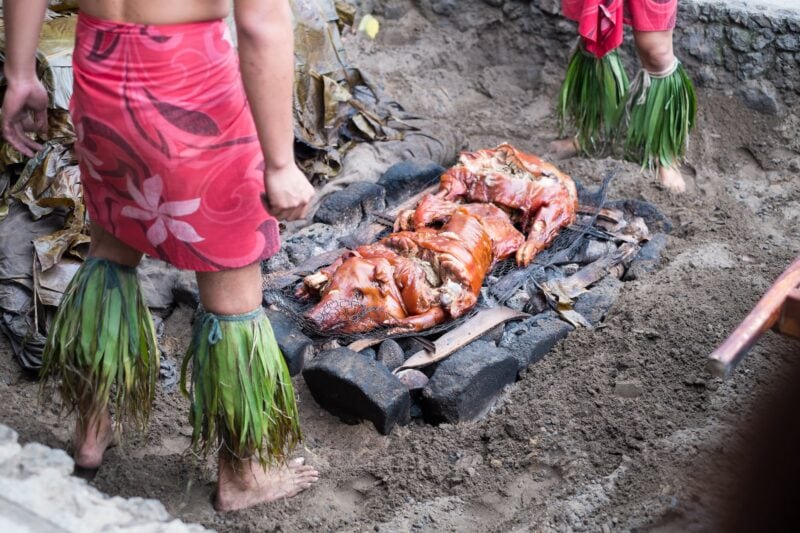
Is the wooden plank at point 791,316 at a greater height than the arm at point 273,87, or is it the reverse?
the arm at point 273,87

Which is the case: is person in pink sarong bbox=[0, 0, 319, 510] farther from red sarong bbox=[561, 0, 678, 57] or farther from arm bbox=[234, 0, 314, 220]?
red sarong bbox=[561, 0, 678, 57]

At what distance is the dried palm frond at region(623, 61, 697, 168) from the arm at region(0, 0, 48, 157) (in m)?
3.45

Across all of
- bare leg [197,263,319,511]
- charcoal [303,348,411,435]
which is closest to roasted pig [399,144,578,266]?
charcoal [303,348,411,435]

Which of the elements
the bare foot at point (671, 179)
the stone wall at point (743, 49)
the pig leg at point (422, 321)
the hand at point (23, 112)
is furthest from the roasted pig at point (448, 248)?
the stone wall at point (743, 49)

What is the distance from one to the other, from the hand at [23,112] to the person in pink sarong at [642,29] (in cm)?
323

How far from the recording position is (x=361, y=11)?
7.05 metres

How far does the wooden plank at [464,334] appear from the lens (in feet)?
12.2

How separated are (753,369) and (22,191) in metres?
3.22

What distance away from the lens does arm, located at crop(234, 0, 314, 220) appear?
220 centimetres

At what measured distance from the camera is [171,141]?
93.9 inches

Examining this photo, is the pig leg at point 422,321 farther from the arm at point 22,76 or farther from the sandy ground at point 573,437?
the arm at point 22,76

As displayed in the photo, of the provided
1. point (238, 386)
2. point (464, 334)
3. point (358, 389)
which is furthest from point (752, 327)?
point (464, 334)

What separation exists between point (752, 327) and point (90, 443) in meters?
2.15

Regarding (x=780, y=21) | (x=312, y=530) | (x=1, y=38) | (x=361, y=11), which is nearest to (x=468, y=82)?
(x=361, y=11)
